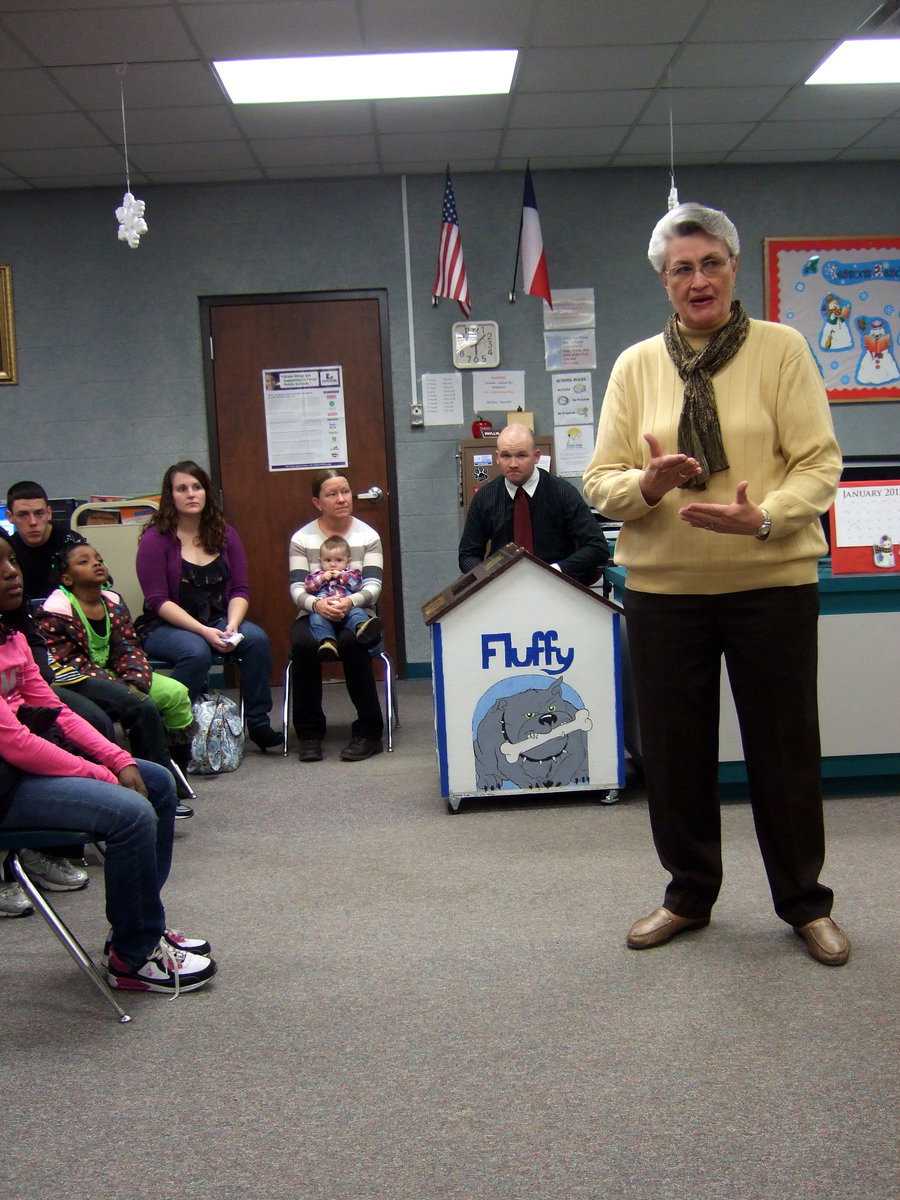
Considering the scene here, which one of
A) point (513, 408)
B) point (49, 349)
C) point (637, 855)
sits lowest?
point (637, 855)

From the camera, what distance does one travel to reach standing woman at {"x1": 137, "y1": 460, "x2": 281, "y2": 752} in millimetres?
4191

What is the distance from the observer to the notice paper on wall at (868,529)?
320 centimetres

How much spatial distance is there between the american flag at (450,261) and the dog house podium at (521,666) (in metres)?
2.60

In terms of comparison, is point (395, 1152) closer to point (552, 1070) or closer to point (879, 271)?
point (552, 1070)

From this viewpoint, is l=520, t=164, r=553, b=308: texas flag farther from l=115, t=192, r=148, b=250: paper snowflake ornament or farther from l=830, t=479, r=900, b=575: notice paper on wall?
l=830, t=479, r=900, b=575: notice paper on wall

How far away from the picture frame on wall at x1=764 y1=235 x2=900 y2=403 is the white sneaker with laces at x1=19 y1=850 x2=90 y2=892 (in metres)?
4.63

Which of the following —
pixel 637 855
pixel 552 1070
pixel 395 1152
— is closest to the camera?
pixel 395 1152

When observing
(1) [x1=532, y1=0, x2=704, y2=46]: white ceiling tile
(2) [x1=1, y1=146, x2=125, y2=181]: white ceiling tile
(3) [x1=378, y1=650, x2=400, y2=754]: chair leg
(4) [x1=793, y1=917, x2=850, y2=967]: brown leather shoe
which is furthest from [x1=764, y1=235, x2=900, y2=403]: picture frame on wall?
(4) [x1=793, y1=917, x2=850, y2=967]: brown leather shoe

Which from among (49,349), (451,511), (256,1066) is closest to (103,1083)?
(256,1066)

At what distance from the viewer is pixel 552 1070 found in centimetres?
177

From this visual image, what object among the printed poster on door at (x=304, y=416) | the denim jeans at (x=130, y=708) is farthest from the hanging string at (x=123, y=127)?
the denim jeans at (x=130, y=708)

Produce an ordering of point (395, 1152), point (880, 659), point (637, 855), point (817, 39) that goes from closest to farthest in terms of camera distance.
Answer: point (395, 1152)
point (637, 855)
point (880, 659)
point (817, 39)

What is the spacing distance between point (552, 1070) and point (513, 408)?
14.6ft

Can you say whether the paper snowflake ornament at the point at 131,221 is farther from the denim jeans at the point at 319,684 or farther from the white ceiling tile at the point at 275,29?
the denim jeans at the point at 319,684
